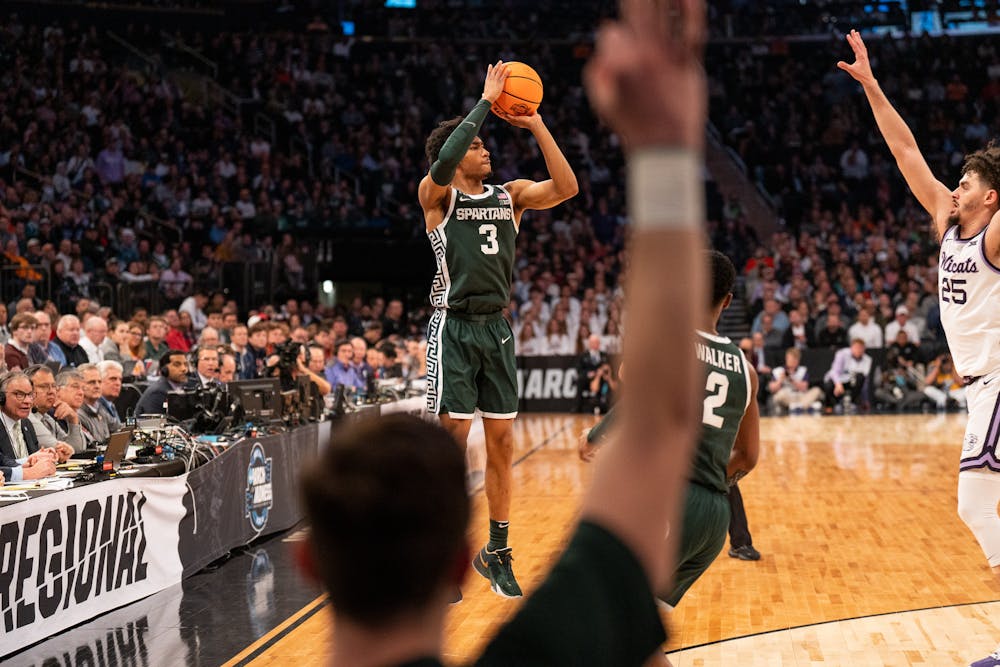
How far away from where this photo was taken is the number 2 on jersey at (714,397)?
379cm

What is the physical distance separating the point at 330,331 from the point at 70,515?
845cm

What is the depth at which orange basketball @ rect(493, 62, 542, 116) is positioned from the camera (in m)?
5.58

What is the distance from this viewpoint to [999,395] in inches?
187

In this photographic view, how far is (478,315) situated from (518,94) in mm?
1241

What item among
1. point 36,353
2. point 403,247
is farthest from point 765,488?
point 403,247

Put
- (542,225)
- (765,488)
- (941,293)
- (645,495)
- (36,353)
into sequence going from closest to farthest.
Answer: (645,495), (941,293), (36,353), (765,488), (542,225)

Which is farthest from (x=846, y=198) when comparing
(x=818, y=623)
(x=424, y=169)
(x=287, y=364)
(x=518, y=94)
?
(x=518, y=94)

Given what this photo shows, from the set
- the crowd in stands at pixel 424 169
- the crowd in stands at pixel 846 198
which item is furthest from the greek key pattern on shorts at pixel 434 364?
the crowd in stands at pixel 846 198

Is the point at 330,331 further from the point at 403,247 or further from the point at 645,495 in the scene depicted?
the point at 645,495

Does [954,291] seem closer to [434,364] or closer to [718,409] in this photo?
[718,409]

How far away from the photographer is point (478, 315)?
6168mm

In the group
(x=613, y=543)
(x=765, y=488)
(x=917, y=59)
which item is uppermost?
(x=917, y=59)

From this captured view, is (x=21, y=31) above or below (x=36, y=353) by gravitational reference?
above

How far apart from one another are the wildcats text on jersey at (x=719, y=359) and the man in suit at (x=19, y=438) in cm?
416
